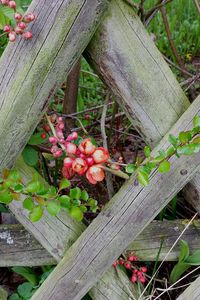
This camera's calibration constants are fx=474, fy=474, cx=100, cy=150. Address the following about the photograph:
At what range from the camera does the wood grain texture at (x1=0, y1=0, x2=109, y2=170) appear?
114 cm

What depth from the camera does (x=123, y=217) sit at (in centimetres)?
143

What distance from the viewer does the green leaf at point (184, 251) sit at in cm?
157

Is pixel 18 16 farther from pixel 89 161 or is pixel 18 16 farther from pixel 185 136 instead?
pixel 185 136

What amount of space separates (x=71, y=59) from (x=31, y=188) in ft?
1.11

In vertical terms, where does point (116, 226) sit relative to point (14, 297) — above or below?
above

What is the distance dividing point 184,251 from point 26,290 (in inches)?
23.5

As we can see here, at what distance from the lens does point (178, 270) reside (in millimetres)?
1631

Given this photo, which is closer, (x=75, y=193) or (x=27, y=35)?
(x=27, y=35)

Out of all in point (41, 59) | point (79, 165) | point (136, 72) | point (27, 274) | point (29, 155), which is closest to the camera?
point (79, 165)

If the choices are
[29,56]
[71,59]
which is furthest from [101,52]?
[29,56]

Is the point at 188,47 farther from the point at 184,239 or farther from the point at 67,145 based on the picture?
the point at 67,145

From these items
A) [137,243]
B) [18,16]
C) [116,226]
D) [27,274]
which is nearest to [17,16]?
[18,16]

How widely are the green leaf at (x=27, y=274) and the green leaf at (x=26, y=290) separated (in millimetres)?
19

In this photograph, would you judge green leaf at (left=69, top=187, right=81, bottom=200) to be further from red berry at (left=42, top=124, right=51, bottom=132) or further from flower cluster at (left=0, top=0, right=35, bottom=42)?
flower cluster at (left=0, top=0, right=35, bottom=42)
